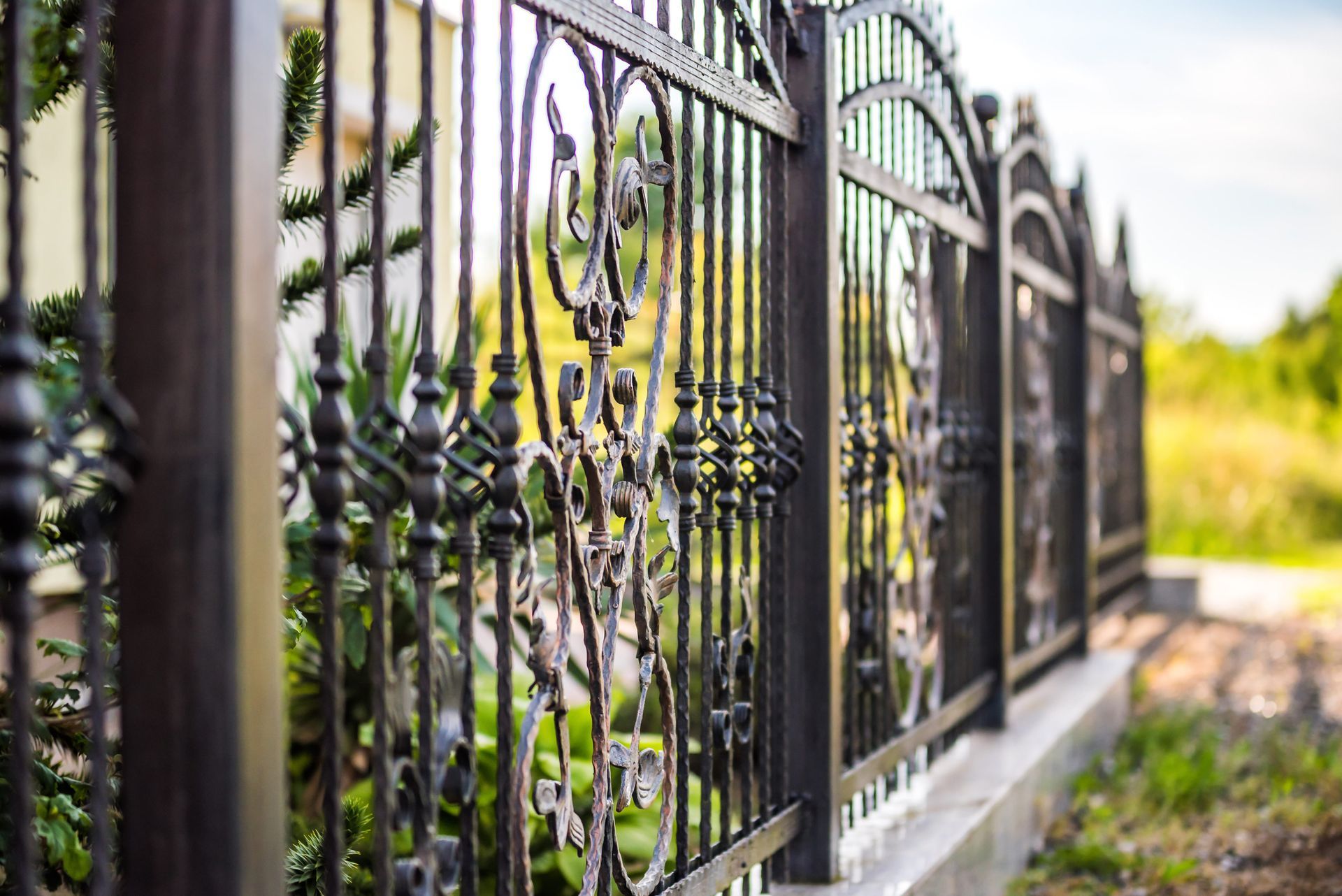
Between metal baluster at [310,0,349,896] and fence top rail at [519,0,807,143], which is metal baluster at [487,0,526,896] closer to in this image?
fence top rail at [519,0,807,143]

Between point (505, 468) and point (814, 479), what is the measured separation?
4.10ft

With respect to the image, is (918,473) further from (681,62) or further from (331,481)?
(331,481)

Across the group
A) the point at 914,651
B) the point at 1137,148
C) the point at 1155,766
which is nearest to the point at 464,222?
the point at 914,651

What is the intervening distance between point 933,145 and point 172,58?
9.53 feet

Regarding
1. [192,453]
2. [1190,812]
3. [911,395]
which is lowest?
[1190,812]

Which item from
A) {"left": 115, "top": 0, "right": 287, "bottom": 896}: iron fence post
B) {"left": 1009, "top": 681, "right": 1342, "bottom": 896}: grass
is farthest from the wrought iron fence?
{"left": 1009, "top": 681, "right": 1342, "bottom": 896}: grass

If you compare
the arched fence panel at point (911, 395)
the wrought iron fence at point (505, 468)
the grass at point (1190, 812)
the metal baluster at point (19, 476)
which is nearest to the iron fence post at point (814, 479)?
the wrought iron fence at point (505, 468)

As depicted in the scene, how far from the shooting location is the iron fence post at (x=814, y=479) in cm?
259

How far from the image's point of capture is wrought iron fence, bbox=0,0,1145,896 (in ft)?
3.47

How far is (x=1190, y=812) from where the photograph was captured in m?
4.40

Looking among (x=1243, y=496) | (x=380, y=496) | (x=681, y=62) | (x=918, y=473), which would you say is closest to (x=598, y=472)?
(x=380, y=496)

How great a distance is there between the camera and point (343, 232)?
19.6ft

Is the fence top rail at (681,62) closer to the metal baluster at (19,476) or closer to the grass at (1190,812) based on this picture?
the metal baluster at (19,476)

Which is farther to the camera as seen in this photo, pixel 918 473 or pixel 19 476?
pixel 918 473
